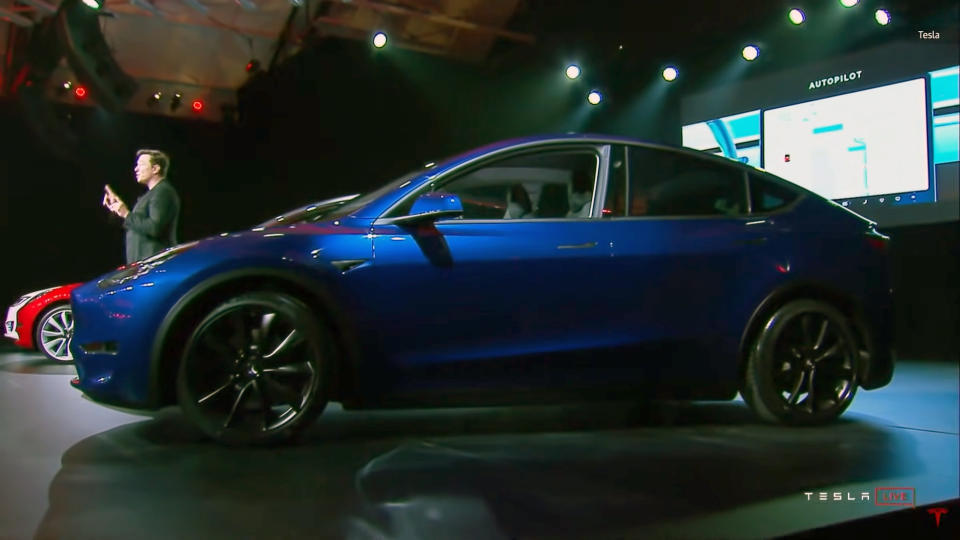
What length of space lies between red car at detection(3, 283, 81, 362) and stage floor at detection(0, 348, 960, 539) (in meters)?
0.08

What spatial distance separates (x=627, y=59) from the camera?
129 inches

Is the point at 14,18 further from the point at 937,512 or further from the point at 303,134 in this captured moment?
the point at 937,512

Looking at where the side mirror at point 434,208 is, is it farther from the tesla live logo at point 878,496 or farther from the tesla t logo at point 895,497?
the tesla t logo at point 895,497

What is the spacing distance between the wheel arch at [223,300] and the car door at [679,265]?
0.87 m

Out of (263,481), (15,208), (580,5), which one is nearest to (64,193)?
(15,208)

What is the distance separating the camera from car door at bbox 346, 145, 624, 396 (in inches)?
82.0

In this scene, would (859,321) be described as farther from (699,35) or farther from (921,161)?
(699,35)

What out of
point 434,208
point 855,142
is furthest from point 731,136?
point 434,208

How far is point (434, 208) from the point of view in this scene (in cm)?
203

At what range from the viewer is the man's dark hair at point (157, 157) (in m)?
2.18

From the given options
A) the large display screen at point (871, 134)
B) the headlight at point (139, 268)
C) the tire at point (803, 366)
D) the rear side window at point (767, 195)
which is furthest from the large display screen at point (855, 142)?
the headlight at point (139, 268)

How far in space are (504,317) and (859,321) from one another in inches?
52.8

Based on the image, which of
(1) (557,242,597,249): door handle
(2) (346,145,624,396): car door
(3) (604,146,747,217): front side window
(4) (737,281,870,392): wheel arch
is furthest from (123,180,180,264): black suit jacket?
(4) (737,281,870,392): wheel arch

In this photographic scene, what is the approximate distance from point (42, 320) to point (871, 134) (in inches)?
123
